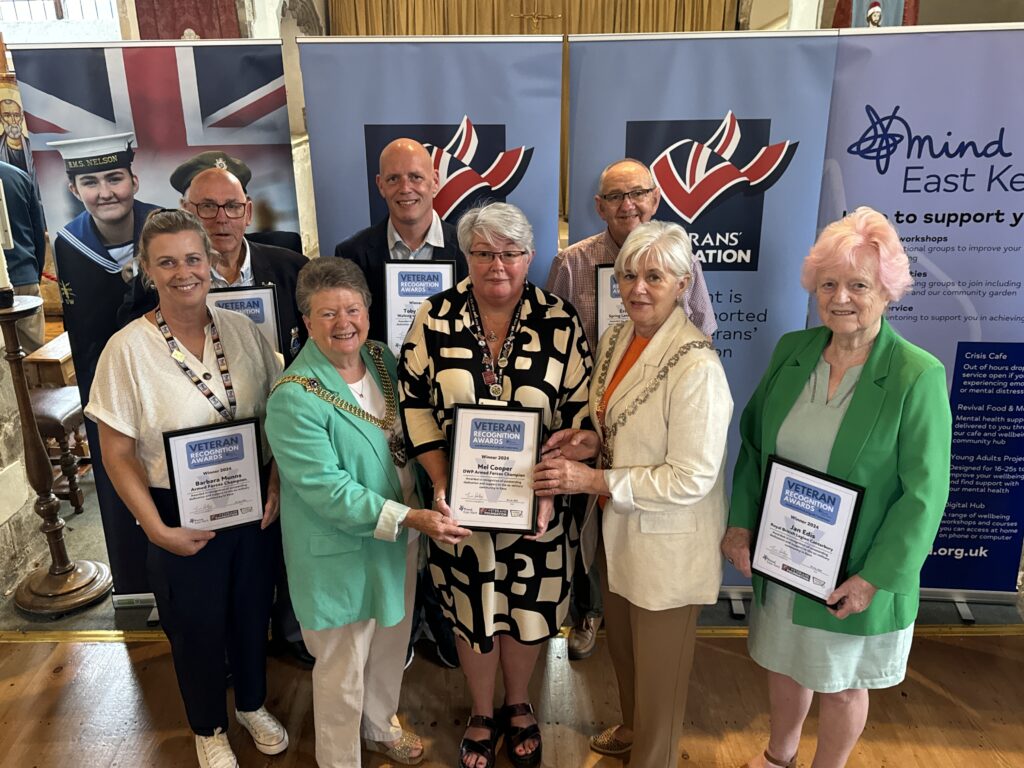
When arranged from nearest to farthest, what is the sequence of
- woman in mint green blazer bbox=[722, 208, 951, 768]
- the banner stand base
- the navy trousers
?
1. woman in mint green blazer bbox=[722, 208, 951, 768]
2. the navy trousers
3. the banner stand base

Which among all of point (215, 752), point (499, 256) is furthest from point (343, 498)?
point (215, 752)

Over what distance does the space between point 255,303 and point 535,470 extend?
1292 mm

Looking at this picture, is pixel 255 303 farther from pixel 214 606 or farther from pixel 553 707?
pixel 553 707

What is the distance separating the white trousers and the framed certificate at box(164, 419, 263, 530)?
427mm

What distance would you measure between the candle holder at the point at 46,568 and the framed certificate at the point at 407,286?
1.60 m

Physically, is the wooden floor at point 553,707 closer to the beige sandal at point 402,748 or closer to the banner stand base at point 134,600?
the beige sandal at point 402,748

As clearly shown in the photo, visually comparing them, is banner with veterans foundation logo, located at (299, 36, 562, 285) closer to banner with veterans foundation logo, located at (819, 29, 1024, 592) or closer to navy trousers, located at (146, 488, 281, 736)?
banner with veterans foundation logo, located at (819, 29, 1024, 592)

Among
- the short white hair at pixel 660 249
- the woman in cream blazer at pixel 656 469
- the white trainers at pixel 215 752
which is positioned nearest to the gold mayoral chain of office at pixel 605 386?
the woman in cream blazer at pixel 656 469

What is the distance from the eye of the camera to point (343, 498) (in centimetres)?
→ 195

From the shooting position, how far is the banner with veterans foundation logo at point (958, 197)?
2.74 meters

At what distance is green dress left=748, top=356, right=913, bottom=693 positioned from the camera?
1.87 m

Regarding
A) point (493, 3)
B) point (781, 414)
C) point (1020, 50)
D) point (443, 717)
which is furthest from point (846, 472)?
point (493, 3)

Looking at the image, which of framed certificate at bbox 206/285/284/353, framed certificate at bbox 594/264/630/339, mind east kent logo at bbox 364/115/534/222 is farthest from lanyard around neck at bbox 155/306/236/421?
framed certificate at bbox 594/264/630/339

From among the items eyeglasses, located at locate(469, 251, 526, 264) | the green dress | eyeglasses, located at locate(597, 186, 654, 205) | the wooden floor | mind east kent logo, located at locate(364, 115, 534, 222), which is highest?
mind east kent logo, located at locate(364, 115, 534, 222)
